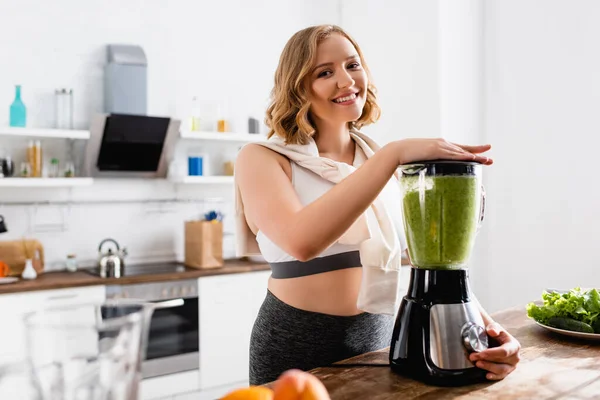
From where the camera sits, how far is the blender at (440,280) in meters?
1.12

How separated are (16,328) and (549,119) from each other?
3.30 m

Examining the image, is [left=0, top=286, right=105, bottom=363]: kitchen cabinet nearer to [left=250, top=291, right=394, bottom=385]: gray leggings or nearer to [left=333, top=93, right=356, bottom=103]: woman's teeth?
[left=250, top=291, right=394, bottom=385]: gray leggings

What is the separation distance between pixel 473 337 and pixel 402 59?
3480 mm

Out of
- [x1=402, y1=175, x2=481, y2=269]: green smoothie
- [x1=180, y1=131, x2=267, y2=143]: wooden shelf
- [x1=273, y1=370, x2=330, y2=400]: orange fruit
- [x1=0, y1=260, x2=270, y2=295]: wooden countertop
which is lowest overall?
[x1=0, y1=260, x2=270, y2=295]: wooden countertop

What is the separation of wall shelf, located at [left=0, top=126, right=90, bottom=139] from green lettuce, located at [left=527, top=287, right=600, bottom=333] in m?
2.79

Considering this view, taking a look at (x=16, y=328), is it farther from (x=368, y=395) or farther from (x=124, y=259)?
(x=368, y=395)

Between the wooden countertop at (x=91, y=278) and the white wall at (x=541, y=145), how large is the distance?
1683 mm

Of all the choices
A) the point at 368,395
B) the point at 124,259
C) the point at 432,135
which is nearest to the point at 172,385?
the point at 124,259

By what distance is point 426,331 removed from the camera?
114cm

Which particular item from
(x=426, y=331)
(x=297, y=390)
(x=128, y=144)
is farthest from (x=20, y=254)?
(x=297, y=390)

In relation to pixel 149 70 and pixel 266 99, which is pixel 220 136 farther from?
pixel 266 99

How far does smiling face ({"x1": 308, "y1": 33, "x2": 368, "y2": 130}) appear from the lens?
1553 mm

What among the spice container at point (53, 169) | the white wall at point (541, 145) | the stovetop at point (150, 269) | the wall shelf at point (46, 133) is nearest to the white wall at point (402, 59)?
the white wall at point (541, 145)

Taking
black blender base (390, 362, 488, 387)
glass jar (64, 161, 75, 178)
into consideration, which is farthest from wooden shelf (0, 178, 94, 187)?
black blender base (390, 362, 488, 387)
